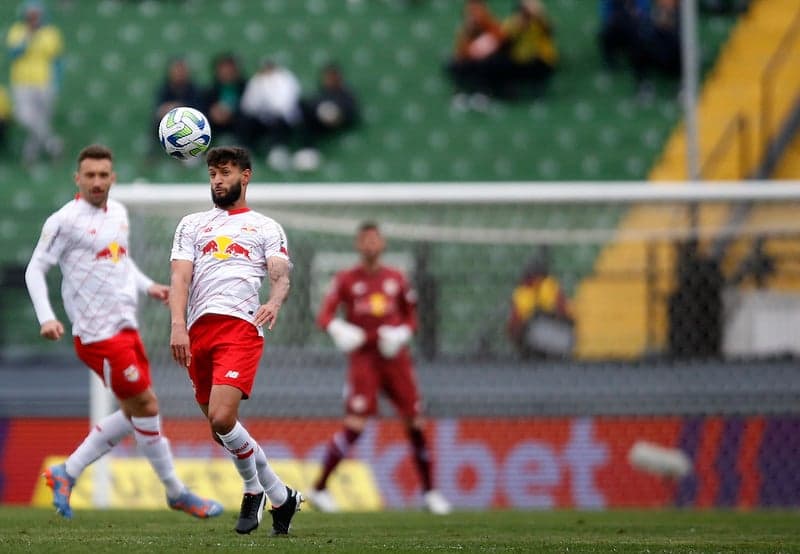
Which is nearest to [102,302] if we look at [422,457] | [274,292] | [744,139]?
[274,292]

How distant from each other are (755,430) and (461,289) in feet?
10.0

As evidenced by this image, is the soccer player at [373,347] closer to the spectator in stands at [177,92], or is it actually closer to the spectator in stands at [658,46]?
the spectator in stands at [177,92]

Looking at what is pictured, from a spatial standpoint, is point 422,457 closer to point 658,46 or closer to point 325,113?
point 325,113

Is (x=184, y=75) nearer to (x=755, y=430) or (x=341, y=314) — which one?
(x=341, y=314)

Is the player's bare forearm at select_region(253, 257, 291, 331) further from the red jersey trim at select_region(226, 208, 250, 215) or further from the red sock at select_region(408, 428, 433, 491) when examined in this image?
the red sock at select_region(408, 428, 433, 491)

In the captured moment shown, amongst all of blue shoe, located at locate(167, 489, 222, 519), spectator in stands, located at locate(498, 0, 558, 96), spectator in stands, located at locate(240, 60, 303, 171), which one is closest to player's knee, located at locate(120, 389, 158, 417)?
blue shoe, located at locate(167, 489, 222, 519)

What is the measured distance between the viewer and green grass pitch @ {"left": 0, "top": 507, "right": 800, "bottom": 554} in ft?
24.9

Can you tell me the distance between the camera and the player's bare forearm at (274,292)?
7727mm

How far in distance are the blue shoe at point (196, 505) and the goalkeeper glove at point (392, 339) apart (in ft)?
11.4

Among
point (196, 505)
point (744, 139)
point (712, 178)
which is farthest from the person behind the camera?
point (744, 139)

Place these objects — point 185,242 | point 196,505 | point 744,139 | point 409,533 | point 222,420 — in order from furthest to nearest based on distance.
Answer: point 744,139 < point 196,505 < point 409,533 < point 185,242 < point 222,420

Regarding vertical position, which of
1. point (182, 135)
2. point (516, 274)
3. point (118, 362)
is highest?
point (182, 135)

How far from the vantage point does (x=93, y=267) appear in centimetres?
951

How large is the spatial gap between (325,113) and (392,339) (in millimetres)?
7704
